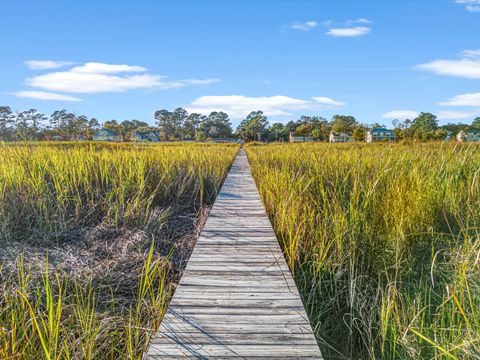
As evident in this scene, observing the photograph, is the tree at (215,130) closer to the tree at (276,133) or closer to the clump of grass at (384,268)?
the tree at (276,133)

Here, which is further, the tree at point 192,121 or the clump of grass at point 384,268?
the tree at point 192,121

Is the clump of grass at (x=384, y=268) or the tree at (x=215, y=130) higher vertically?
the tree at (x=215, y=130)

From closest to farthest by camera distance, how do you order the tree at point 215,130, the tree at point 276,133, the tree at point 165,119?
1. the tree at point 276,133
2. the tree at point 215,130
3. the tree at point 165,119

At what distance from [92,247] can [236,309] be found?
184cm

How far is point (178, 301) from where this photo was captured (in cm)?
184

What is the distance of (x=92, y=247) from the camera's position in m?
2.99

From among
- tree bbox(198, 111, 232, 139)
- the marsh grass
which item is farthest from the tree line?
the marsh grass

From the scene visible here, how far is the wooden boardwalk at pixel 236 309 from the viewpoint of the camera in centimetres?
145

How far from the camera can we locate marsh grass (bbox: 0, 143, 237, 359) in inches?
68.4

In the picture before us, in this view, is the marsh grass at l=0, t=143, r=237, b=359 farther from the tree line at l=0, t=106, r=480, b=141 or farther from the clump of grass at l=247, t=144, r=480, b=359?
the tree line at l=0, t=106, r=480, b=141

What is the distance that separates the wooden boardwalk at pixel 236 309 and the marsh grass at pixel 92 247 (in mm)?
167

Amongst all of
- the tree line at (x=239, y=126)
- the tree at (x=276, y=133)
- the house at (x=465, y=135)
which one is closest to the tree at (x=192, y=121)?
the tree line at (x=239, y=126)

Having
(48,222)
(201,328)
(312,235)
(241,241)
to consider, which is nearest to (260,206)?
(241,241)

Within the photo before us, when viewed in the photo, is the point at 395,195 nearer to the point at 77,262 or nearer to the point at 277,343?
the point at 277,343
